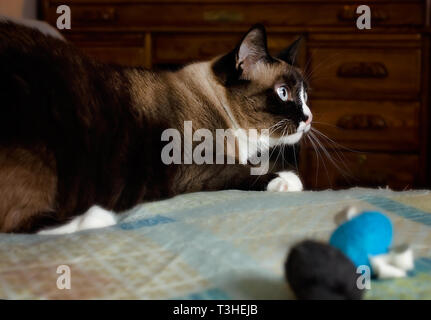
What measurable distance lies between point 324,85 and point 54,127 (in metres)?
1.80

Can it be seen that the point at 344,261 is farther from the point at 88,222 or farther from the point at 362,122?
the point at 362,122

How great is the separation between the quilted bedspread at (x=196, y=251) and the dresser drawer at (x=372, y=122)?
4.63 feet

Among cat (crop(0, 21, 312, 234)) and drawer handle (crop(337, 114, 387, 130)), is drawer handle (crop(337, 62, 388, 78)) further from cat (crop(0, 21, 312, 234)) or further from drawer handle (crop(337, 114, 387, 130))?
cat (crop(0, 21, 312, 234))

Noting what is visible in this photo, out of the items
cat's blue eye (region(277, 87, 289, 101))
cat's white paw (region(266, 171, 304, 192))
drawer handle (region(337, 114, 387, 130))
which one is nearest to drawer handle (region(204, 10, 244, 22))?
drawer handle (region(337, 114, 387, 130))

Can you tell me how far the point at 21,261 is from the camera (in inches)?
27.2

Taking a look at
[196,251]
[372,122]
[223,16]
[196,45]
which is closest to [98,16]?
[196,45]

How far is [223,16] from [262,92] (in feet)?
4.19

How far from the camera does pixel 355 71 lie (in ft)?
7.98

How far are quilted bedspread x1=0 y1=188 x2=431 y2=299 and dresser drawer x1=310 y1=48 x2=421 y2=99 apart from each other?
57.6 inches

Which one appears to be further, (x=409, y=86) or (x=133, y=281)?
(x=409, y=86)

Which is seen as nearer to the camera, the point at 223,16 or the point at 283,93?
the point at 283,93

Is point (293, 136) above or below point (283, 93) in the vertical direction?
below
